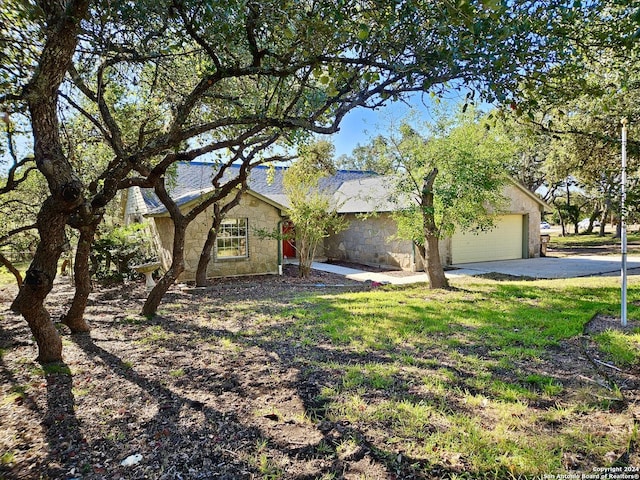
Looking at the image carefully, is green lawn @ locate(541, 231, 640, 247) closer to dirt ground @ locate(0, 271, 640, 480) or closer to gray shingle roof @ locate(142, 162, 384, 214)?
gray shingle roof @ locate(142, 162, 384, 214)

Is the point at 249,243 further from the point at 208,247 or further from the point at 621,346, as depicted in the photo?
the point at 621,346

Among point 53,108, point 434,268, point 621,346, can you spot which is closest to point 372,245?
point 434,268

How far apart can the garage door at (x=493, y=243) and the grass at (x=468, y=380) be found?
8.03 metres

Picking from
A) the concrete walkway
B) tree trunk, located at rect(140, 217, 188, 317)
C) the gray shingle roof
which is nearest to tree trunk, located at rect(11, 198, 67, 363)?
tree trunk, located at rect(140, 217, 188, 317)

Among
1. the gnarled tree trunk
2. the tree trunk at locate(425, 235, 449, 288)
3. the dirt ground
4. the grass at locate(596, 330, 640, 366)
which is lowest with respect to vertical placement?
the dirt ground

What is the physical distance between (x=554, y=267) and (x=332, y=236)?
29.2ft

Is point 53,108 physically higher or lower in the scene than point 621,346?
higher

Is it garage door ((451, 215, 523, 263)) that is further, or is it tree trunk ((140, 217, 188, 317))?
garage door ((451, 215, 523, 263))

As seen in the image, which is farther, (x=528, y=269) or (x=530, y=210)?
(x=530, y=210)

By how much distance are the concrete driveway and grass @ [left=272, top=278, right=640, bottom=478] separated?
5377 millimetres

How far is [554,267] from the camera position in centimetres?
1361

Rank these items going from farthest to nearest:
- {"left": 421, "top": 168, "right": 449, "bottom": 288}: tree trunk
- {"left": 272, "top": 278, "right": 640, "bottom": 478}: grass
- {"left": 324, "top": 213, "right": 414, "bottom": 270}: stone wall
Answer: {"left": 324, "top": 213, "right": 414, "bottom": 270}: stone wall, {"left": 421, "top": 168, "right": 449, "bottom": 288}: tree trunk, {"left": 272, "top": 278, "right": 640, "bottom": 478}: grass

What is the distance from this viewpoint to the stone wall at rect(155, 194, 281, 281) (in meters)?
11.4

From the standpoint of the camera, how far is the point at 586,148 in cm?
1083
